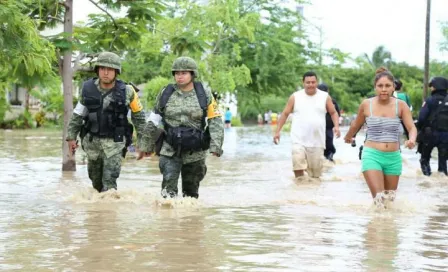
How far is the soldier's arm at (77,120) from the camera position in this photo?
11.0 m

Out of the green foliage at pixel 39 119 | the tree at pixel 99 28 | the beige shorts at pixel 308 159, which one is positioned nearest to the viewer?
the beige shorts at pixel 308 159

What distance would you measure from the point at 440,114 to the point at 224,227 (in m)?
8.16

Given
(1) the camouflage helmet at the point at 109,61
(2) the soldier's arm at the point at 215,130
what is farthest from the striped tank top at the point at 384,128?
(1) the camouflage helmet at the point at 109,61

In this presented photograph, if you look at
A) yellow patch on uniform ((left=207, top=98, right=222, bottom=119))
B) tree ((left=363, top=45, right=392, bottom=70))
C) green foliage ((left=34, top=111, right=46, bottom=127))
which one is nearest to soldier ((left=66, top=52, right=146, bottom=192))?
yellow patch on uniform ((left=207, top=98, right=222, bottom=119))

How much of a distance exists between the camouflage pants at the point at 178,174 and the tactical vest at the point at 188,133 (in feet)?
0.66

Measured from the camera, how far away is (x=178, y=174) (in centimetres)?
1073

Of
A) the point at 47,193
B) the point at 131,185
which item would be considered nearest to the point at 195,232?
the point at 47,193

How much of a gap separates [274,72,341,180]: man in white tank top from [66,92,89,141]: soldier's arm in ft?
14.3

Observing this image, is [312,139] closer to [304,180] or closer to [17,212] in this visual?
[304,180]

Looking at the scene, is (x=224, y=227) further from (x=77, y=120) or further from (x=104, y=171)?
(x=77, y=120)

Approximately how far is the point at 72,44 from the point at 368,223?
7545 millimetres

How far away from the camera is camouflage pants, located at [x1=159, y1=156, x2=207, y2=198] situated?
34.8ft

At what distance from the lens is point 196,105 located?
413 inches

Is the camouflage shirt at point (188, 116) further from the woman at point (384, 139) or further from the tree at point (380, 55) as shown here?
the tree at point (380, 55)
